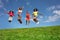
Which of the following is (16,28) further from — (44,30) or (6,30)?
(44,30)

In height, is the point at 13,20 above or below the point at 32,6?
below

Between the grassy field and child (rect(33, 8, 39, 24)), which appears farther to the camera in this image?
child (rect(33, 8, 39, 24))

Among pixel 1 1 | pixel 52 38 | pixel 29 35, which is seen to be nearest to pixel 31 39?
pixel 29 35

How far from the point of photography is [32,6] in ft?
20.4

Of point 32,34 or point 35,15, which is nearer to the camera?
point 32,34

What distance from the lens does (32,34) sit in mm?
6000

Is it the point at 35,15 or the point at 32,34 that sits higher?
the point at 35,15

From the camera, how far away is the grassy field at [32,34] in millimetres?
5918

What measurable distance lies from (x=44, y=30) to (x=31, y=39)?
49 centimetres

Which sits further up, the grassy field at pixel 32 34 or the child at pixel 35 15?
the child at pixel 35 15

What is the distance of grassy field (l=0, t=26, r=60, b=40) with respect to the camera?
5.92 metres

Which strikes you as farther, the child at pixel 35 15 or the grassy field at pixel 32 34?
the child at pixel 35 15

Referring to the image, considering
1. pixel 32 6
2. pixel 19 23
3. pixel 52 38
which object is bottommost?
pixel 52 38

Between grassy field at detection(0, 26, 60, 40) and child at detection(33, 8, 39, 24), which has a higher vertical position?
child at detection(33, 8, 39, 24)
